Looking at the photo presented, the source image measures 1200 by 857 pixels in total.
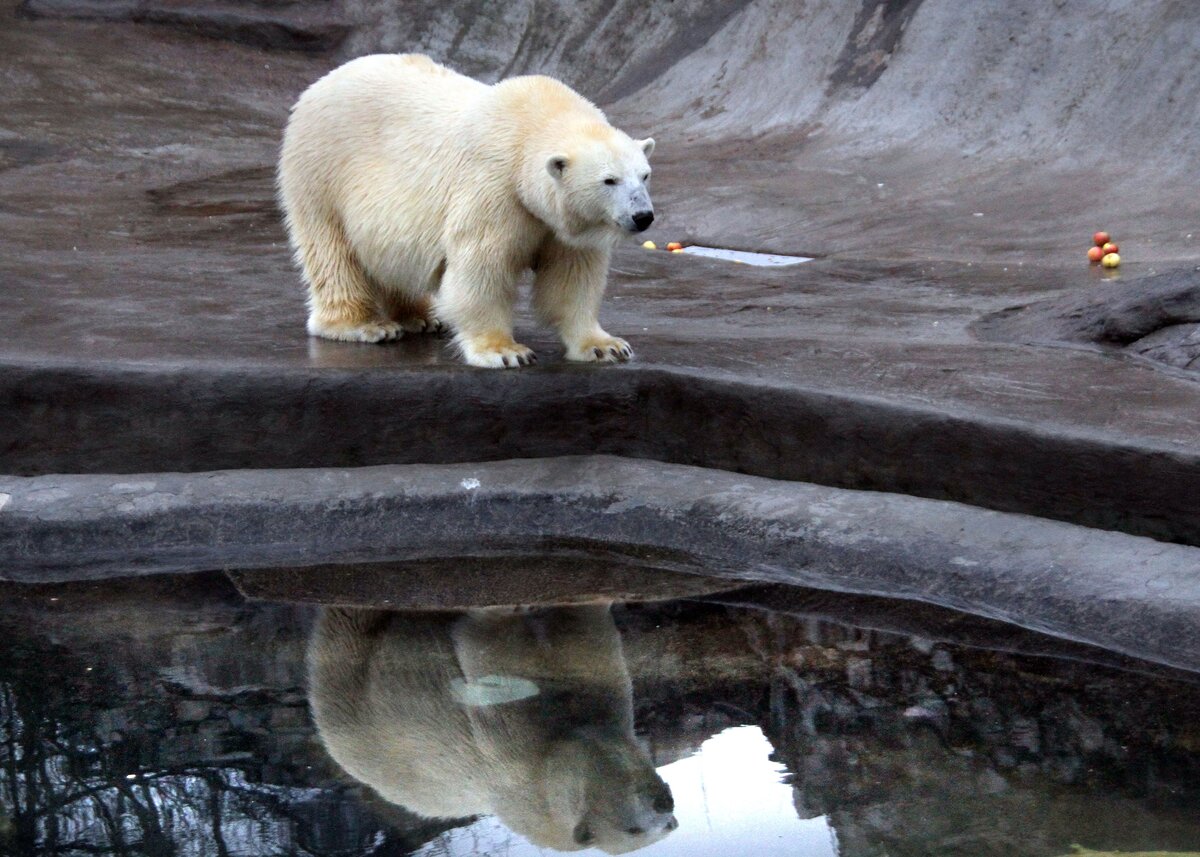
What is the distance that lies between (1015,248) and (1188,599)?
15.7 feet

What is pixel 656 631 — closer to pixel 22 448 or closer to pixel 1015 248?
pixel 22 448

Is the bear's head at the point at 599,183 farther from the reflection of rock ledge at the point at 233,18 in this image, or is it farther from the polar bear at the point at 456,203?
the reflection of rock ledge at the point at 233,18

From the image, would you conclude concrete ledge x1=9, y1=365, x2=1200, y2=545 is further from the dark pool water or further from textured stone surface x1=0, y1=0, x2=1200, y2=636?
the dark pool water

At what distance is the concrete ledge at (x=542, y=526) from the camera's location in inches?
165

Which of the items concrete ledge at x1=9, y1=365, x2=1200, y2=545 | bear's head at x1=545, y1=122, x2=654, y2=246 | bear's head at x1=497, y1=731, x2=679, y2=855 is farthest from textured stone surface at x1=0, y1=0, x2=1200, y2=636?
bear's head at x1=497, y1=731, x2=679, y2=855

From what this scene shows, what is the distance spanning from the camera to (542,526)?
15.7ft

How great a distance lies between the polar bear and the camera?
4.61 m

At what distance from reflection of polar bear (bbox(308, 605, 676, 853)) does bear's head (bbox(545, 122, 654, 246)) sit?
1.21 m

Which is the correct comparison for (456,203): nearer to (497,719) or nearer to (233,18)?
(497,719)

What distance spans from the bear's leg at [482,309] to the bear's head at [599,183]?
0.37m

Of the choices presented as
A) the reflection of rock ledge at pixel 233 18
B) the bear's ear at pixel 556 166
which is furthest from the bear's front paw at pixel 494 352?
the reflection of rock ledge at pixel 233 18

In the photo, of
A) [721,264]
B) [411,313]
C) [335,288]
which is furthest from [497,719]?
[721,264]

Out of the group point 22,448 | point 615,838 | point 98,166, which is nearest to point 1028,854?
point 615,838

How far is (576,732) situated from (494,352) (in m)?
1.72
